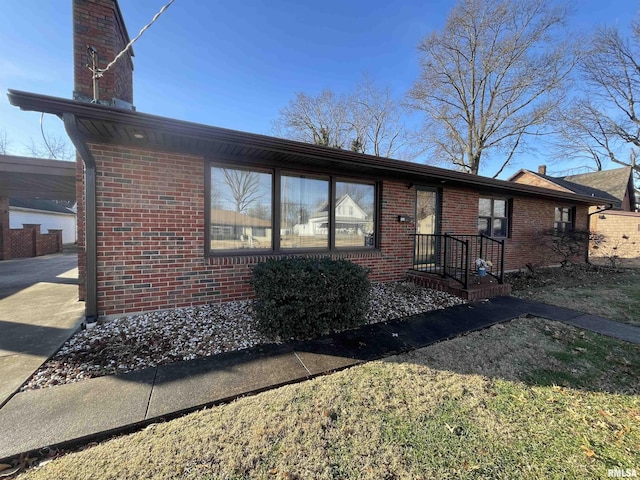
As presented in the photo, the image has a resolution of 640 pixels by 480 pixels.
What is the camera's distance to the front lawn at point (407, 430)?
1.63m

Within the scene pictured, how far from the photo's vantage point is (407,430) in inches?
76.7

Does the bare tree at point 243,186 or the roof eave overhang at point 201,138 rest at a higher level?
the roof eave overhang at point 201,138

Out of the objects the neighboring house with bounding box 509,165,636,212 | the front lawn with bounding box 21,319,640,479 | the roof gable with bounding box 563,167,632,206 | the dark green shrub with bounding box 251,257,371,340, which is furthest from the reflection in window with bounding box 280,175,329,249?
the roof gable with bounding box 563,167,632,206

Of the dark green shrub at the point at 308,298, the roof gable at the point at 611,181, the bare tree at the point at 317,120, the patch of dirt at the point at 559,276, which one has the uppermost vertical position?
the bare tree at the point at 317,120

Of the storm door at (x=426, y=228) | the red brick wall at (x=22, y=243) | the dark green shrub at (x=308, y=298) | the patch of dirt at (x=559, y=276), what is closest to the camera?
the dark green shrub at (x=308, y=298)

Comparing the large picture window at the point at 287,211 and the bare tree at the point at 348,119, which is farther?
the bare tree at the point at 348,119

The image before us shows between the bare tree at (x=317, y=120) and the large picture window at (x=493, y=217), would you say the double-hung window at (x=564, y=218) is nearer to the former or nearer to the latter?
the large picture window at (x=493, y=217)

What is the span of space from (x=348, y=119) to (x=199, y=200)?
749 inches

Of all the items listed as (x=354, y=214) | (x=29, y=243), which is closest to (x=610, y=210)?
(x=354, y=214)

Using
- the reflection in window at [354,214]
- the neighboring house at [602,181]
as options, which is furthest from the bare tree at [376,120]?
the reflection in window at [354,214]

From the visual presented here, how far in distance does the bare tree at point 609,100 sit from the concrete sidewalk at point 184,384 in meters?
21.4

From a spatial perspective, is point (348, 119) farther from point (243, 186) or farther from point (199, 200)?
point (199, 200)

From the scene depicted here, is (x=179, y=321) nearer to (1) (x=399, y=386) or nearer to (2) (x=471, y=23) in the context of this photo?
(1) (x=399, y=386)

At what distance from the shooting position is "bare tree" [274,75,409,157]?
20.2m
